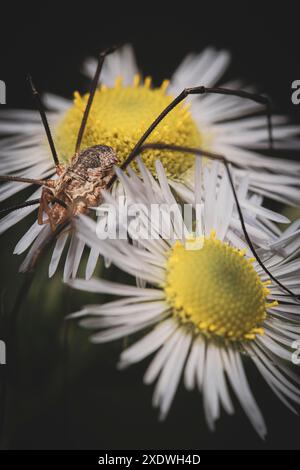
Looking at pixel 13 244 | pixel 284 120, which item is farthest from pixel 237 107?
pixel 13 244

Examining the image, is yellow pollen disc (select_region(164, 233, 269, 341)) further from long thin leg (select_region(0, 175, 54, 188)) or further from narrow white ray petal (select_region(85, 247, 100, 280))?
long thin leg (select_region(0, 175, 54, 188))

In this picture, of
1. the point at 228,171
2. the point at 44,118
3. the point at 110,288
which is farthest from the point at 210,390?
the point at 44,118

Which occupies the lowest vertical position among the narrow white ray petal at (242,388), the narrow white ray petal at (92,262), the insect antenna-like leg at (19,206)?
the narrow white ray petal at (242,388)

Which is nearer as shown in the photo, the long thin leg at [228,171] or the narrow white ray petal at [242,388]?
the narrow white ray petal at [242,388]

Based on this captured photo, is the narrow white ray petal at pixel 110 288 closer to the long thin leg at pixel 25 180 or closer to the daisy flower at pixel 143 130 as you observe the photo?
the daisy flower at pixel 143 130

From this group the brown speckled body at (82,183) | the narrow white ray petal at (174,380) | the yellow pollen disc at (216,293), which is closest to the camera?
the narrow white ray petal at (174,380)

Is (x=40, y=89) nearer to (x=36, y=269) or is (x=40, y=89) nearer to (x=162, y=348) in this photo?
(x=36, y=269)

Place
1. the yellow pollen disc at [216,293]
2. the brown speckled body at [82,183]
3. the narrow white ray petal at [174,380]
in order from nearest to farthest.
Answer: the narrow white ray petal at [174,380] < the yellow pollen disc at [216,293] < the brown speckled body at [82,183]

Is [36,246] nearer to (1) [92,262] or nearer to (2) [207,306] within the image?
(1) [92,262]

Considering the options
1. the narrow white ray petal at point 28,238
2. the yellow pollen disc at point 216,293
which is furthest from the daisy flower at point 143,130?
the yellow pollen disc at point 216,293
